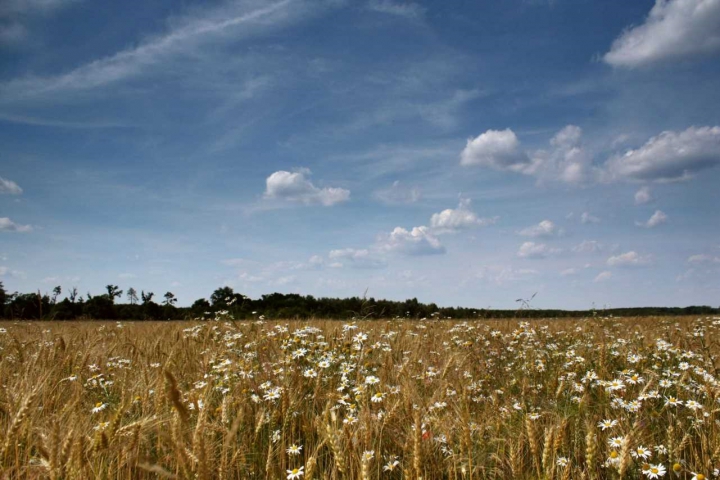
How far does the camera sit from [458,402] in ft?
13.0

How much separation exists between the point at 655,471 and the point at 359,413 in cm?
192

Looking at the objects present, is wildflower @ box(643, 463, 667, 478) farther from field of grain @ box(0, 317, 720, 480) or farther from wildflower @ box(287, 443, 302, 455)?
wildflower @ box(287, 443, 302, 455)

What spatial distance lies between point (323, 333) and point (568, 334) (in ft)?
15.6

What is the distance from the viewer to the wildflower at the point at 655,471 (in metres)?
2.83

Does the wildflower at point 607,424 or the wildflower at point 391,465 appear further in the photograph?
the wildflower at point 607,424

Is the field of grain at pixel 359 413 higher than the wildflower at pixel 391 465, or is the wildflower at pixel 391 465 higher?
the field of grain at pixel 359 413

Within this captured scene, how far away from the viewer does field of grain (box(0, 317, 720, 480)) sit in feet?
8.16

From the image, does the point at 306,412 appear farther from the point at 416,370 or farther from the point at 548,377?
the point at 548,377

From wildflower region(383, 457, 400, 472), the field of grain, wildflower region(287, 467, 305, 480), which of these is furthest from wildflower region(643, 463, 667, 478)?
wildflower region(287, 467, 305, 480)

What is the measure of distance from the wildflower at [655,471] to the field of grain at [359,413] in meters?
0.01

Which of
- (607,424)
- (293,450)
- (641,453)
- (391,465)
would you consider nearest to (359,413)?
(391,465)

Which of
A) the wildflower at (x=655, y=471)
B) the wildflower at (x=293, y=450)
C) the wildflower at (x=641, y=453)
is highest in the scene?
the wildflower at (x=641, y=453)

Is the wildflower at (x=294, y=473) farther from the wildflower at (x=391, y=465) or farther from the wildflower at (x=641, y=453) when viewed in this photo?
the wildflower at (x=641, y=453)

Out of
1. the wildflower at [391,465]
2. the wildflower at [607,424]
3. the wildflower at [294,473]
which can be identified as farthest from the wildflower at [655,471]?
the wildflower at [294,473]
